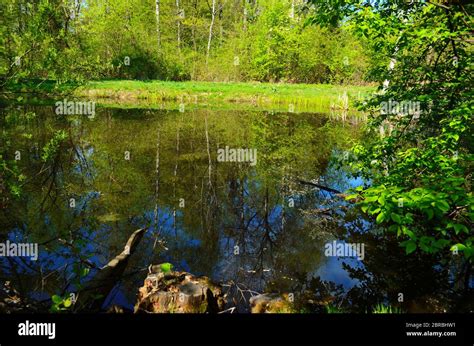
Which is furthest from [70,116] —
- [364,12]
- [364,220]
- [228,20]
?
[228,20]

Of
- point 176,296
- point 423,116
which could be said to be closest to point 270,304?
point 176,296

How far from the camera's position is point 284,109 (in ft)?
109

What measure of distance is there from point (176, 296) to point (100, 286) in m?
1.16

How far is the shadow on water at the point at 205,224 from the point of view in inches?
263

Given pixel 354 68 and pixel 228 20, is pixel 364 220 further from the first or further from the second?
pixel 228 20

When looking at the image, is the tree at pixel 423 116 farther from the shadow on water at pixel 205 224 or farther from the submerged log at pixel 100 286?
the submerged log at pixel 100 286

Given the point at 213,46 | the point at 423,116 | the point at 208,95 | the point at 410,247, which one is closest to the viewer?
the point at 410,247

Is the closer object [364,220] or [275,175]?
[364,220]

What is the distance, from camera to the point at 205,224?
31.6ft

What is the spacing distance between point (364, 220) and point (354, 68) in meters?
44.2

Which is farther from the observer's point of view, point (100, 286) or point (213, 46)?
point (213, 46)

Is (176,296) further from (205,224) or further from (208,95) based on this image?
(208,95)

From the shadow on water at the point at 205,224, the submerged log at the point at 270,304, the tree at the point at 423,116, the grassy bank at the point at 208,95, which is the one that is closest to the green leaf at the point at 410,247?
the tree at the point at 423,116

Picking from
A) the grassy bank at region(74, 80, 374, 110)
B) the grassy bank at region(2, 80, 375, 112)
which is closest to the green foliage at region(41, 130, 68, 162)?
the grassy bank at region(2, 80, 375, 112)
